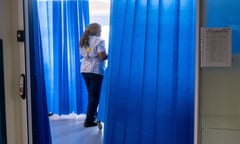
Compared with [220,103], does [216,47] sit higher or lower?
higher

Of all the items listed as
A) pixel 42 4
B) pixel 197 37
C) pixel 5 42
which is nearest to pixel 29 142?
pixel 5 42

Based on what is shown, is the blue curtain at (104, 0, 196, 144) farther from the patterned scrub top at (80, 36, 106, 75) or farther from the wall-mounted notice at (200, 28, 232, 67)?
the patterned scrub top at (80, 36, 106, 75)

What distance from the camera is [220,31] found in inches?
71.9

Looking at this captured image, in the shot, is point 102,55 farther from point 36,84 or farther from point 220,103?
point 220,103

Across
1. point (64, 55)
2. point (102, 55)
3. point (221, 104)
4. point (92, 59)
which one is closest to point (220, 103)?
point (221, 104)

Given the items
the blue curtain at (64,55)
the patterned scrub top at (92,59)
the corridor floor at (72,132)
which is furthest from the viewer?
the blue curtain at (64,55)

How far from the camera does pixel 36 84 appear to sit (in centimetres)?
243

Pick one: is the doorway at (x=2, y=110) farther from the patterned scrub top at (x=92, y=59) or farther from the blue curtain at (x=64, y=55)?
the blue curtain at (x=64, y=55)

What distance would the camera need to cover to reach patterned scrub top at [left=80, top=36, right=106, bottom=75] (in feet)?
12.1

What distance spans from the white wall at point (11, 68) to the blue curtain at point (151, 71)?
0.68 meters

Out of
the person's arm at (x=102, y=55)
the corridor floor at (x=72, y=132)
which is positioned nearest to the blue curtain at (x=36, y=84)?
the corridor floor at (x=72, y=132)

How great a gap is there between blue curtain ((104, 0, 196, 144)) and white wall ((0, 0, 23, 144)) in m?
0.68

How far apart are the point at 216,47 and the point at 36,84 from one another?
4.61ft

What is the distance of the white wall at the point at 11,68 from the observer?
2.17 m
